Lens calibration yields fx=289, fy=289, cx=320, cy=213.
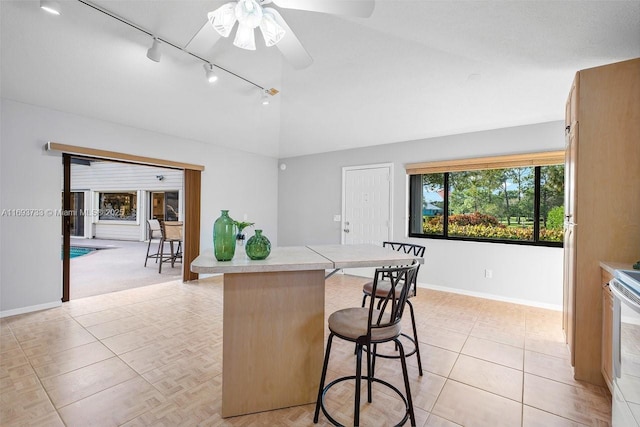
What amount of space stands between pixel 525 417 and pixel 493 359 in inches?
28.6

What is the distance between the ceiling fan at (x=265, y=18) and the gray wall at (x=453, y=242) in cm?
333

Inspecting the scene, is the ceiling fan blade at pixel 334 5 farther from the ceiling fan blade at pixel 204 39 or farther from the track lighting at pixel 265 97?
the track lighting at pixel 265 97

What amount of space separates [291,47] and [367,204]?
3.71 metres

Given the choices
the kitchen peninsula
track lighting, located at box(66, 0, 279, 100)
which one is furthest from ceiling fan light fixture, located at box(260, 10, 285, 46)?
the kitchen peninsula

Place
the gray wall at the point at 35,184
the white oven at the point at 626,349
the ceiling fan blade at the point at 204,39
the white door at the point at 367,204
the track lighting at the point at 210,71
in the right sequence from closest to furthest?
the white oven at the point at 626,349
the ceiling fan blade at the point at 204,39
the track lighting at the point at 210,71
the gray wall at the point at 35,184
the white door at the point at 367,204

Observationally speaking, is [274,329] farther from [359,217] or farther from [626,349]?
[359,217]

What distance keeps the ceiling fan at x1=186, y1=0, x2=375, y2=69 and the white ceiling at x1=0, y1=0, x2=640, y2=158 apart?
37 cm

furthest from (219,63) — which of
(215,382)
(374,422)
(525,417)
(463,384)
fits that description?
(525,417)

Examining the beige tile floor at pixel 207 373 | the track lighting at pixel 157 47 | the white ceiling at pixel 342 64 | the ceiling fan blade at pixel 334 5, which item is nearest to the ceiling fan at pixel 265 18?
the ceiling fan blade at pixel 334 5

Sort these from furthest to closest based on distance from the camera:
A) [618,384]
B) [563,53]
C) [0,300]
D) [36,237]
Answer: [36,237] → [0,300] → [563,53] → [618,384]

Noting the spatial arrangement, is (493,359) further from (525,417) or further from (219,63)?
(219,63)

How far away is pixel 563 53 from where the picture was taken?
2.31 meters

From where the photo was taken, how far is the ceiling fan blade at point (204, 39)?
177 centimetres

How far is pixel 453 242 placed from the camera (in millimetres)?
4461
